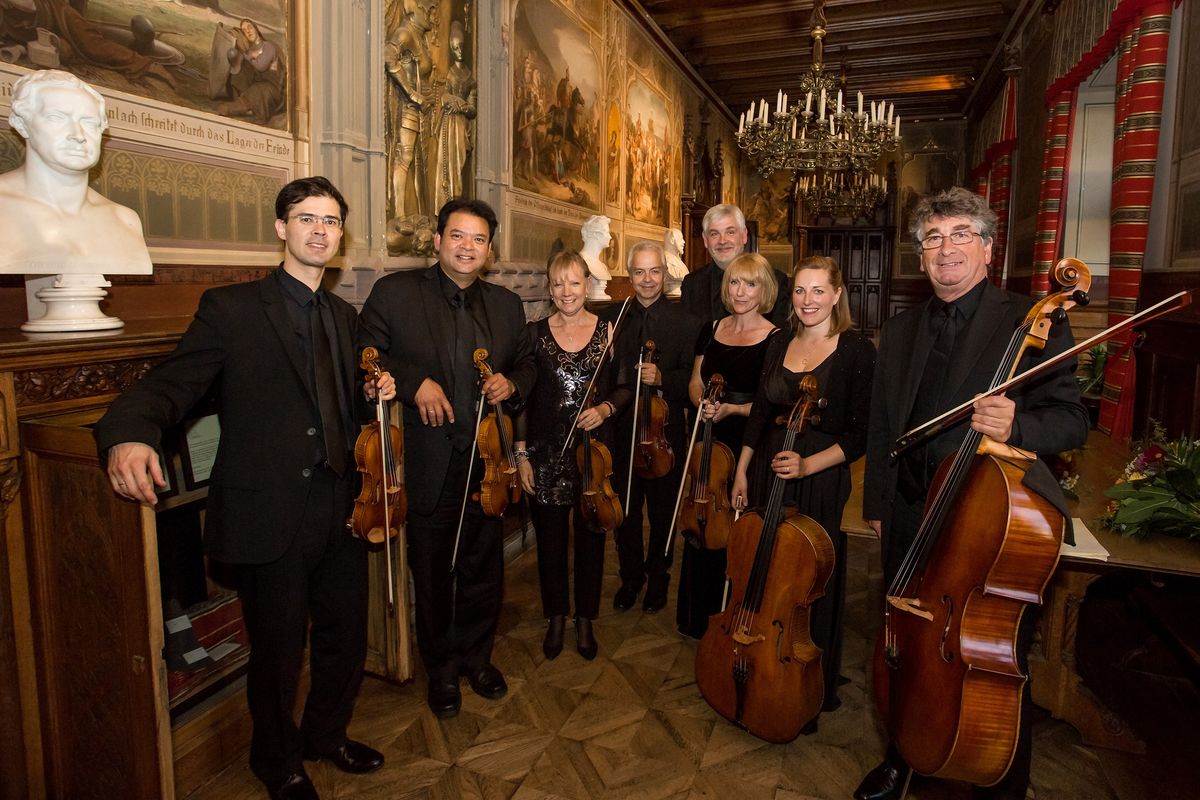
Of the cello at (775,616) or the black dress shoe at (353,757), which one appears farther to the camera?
the black dress shoe at (353,757)

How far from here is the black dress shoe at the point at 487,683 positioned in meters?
2.77

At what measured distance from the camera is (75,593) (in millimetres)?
1836

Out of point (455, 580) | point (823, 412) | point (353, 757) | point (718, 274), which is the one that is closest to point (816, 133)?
point (718, 274)

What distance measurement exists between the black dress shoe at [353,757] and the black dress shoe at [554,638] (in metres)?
0.86

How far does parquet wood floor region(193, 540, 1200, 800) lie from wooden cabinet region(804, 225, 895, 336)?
38.2ft

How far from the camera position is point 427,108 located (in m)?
3.86

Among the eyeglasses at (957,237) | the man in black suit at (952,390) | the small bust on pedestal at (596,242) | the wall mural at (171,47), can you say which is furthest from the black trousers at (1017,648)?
the small bust on pedestal at (596,242)

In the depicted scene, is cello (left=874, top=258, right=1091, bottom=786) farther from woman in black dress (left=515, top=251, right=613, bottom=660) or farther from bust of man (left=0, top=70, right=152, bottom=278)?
bust of man (left=0, top=70, right=152, bottom=278)

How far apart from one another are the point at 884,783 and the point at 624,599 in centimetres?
152

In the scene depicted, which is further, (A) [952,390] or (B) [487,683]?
(B) [487,683]

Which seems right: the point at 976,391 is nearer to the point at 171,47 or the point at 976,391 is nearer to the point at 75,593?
the point at 75,593

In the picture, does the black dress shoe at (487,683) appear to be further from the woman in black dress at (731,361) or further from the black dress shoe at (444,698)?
the woman in black dress at (731,361)

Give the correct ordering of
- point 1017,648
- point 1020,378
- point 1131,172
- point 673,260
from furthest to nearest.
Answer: point 673,260, point 1131,172, point 1017,648, point 1020,378

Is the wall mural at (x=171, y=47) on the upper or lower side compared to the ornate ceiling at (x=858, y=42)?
lower
